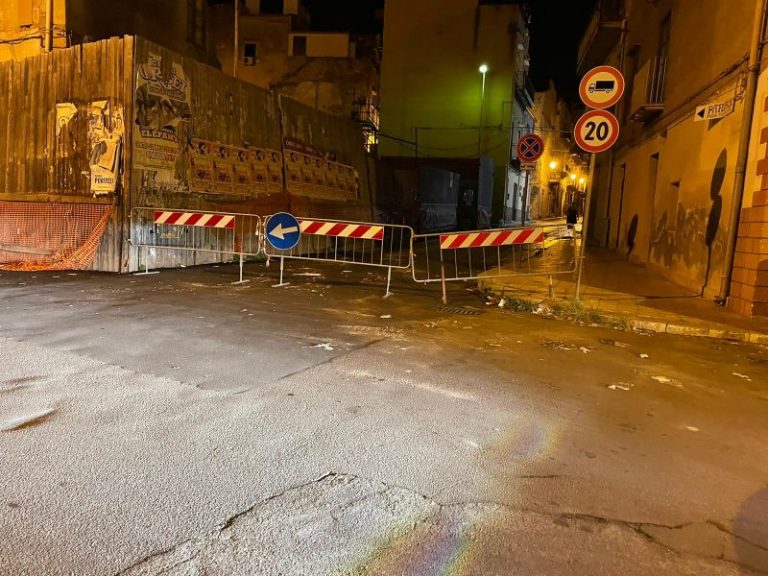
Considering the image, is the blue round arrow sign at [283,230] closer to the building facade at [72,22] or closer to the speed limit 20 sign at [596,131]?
the speed limit 20 sign at [596,131]

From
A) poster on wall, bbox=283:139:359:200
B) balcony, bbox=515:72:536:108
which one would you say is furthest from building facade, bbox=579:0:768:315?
balcony, bbox=515:72:536:108

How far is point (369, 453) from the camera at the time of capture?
A: 3797mm

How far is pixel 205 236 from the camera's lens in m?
13.8

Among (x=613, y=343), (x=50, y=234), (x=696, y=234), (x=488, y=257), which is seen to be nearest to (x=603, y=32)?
(x=488, y=257)

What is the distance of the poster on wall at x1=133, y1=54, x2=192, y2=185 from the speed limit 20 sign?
8392 mm

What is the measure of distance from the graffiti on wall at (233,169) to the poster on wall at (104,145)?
67.6 inches

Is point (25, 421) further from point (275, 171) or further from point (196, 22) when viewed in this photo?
point (196, 22)

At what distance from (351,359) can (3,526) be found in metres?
3.59

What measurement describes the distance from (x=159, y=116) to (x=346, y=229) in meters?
5.07

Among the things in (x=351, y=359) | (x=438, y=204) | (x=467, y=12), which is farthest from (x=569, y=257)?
(x=467, y=12)

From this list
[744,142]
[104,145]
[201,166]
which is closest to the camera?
[744,142]

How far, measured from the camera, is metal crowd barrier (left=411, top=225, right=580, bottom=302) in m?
9.79

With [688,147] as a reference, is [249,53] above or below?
above

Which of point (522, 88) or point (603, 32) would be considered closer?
point (603, 32)
